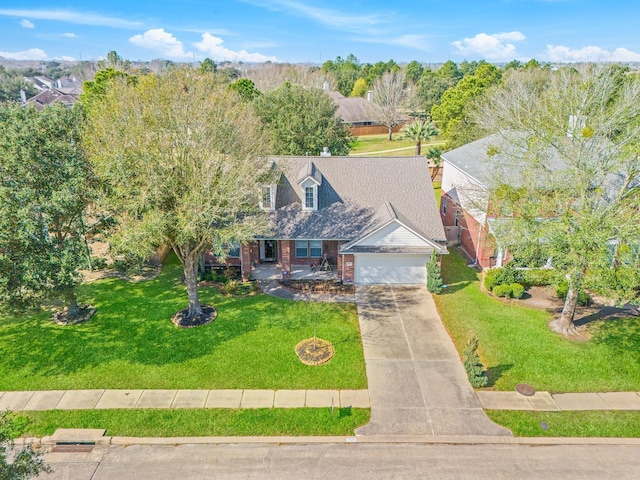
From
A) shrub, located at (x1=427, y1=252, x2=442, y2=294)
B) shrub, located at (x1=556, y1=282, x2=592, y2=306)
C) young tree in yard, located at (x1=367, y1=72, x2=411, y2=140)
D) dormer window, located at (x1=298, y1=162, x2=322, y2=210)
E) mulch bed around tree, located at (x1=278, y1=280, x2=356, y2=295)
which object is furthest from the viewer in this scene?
young tree in yard, located at (x1=367, y1=72, x2=411, y2=140)

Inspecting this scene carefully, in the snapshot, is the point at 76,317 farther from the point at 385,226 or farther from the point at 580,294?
the point at 580,294

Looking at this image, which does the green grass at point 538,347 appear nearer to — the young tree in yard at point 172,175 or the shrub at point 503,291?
the shrub at point 503,291

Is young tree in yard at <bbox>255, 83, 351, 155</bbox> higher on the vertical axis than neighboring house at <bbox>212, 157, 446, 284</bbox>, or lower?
higher

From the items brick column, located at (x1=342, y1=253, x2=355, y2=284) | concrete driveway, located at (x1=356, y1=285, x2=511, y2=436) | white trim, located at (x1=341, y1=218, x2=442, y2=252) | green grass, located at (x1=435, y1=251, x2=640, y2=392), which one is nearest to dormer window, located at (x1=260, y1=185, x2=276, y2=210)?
white trim, located at (x1=341, y1=218, x2=442, y2=252)

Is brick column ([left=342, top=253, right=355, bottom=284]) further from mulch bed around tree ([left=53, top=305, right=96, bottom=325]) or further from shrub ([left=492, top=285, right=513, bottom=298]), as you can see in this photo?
mulch bed around tree ([left=53, top=305, right=96, bottom=325])

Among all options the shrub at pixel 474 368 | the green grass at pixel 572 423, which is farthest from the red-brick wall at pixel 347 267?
the green grass at pixel 572 423

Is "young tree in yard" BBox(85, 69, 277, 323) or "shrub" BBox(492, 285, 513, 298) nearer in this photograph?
"young tree in yard" BBox(85, 69, 277, 323)

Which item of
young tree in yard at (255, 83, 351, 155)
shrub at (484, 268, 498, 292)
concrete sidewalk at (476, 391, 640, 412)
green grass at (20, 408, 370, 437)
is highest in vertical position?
young tree in yard at (255, 83, 351, 155)
